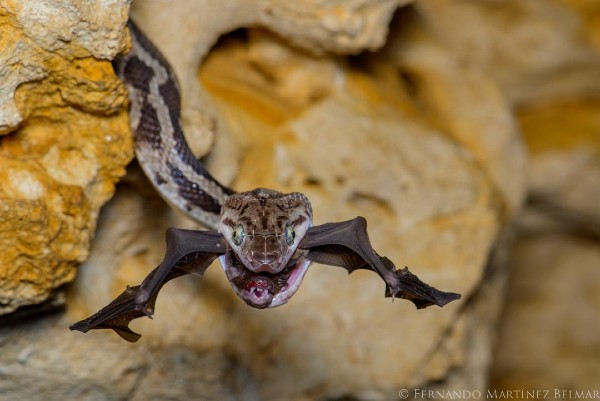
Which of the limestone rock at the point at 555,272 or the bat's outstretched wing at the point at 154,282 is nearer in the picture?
the bat's outstretched wing at the point at 154,282

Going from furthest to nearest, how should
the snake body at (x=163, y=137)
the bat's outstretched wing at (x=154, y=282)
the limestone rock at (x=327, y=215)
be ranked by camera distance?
the limestone rock at (x=327, y=215), the snake body at (x=163, y=137), the bat's outstretched wing at (x=154, y=282)

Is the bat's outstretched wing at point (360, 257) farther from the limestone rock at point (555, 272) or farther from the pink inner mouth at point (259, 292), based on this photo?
the limestone rock at point (555, 272)

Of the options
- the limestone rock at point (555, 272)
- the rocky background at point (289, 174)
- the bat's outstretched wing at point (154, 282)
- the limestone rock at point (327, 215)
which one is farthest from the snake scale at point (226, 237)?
the limestone rock at point (555, 272)

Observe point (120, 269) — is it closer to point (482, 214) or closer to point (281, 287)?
point (281, 287)

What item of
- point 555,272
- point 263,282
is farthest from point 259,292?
point 555,272

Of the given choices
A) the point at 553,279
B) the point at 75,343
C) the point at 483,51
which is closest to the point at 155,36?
the point at 75,343

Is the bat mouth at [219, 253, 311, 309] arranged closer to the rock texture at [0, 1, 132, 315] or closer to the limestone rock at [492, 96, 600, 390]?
the rock texture at [0, 1, 132, 315]
